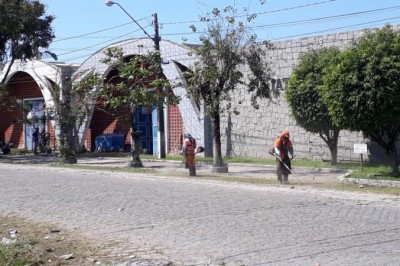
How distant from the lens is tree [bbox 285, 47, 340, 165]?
22172 mm

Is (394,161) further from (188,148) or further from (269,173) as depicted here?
(188,148)

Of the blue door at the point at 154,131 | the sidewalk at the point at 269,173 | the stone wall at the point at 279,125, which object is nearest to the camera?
the sidewalk at the point at 269,173

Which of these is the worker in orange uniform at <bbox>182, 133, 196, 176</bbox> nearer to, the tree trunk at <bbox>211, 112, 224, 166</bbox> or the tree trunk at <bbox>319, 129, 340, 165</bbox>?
the tree trunk at <bbox>211, 112, 224, 166</bbox>

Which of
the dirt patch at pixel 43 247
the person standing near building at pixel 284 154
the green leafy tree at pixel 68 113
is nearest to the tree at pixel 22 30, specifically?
the green leafy tree at pixel 68 113

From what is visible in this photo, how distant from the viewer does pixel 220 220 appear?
444 inches

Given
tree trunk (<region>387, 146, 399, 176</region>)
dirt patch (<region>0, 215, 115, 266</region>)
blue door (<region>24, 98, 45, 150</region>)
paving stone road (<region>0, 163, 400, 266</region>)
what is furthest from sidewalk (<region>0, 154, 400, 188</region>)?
blue door (<region>24, 98, 45, 150</region>)

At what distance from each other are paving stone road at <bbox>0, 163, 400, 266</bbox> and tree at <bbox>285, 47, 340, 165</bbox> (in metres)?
5.51

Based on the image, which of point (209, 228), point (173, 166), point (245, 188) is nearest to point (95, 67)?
point (173, 166)

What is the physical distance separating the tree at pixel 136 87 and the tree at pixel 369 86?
342 inches

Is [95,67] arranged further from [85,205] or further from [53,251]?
[53,251]

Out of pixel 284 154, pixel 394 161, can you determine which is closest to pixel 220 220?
pixel 284 154

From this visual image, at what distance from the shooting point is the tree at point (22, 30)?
33.1 metres

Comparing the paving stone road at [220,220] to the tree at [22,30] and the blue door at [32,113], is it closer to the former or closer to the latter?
the tree at [22,30]

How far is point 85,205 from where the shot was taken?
13836mm
